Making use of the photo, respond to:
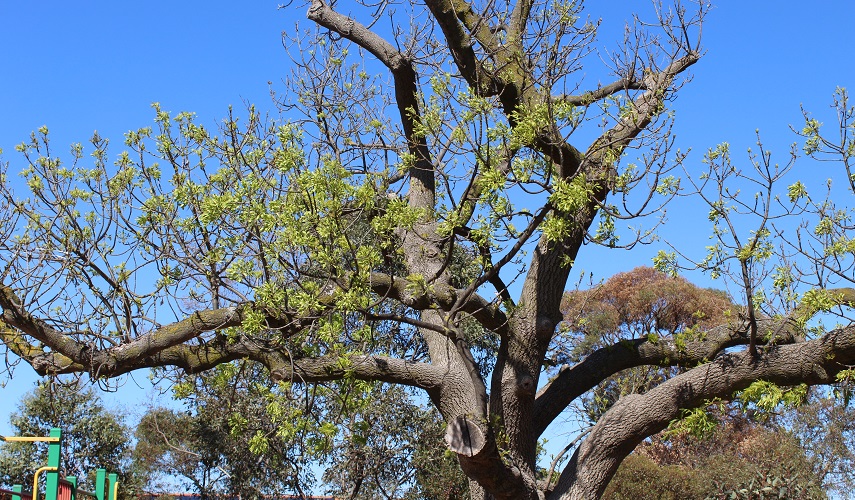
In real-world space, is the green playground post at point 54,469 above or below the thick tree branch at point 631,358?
below

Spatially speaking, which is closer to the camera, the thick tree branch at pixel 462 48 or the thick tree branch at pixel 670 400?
the thick tree branch at pixel 670 400

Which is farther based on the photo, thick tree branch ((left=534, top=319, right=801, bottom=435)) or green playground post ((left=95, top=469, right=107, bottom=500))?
green playground post ((left=95, top=469, right=107, bottom=500))

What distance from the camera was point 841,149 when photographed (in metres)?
8.65

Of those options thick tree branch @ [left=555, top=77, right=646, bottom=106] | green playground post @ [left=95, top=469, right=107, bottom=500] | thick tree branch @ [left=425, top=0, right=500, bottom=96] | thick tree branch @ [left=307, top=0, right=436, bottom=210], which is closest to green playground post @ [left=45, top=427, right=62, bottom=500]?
green playground post @ [left=95, top=469, right=107, bottom=500]

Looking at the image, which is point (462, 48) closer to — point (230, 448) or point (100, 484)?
point (100, 484)

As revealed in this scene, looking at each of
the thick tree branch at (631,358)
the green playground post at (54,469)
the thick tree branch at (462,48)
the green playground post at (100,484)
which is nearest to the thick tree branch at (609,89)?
the thick tree branch at (462,48)

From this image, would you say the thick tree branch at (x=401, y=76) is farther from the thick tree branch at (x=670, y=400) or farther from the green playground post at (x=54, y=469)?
the green playground post at (x=54, y=469)

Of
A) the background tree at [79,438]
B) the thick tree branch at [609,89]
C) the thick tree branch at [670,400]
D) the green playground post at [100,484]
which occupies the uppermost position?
the background tree at [79,438]

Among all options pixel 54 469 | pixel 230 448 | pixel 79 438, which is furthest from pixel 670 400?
pixel 79 438

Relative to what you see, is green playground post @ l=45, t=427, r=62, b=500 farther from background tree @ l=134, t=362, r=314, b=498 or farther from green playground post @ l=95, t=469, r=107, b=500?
background tree @ l=134, t=362, r=314, b=498

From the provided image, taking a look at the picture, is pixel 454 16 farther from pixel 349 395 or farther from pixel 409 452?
pixel 409 452

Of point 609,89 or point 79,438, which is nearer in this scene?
point 609,89

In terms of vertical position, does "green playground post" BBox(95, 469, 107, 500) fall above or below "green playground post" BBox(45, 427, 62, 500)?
above

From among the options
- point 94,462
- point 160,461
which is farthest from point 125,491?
point 160,461
